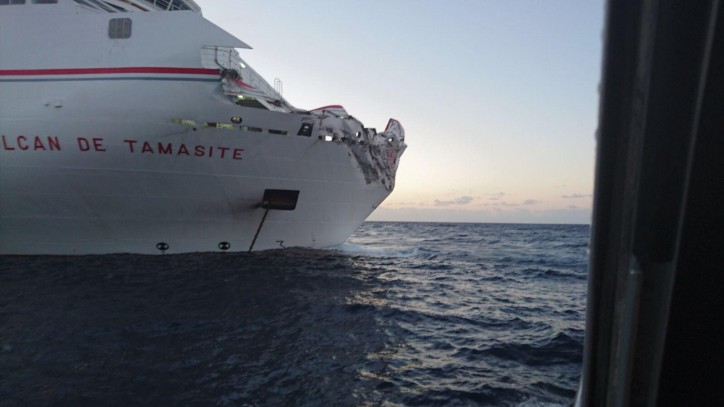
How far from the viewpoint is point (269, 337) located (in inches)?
270

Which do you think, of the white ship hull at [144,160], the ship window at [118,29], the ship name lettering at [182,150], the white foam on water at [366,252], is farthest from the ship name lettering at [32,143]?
the white foam on water at [366,252]

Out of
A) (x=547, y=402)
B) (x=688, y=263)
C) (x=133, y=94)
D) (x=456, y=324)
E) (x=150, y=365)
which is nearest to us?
(x=688, y=263)

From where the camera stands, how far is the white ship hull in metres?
12.2

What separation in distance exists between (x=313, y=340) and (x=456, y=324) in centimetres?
336

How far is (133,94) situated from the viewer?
12.2 metres

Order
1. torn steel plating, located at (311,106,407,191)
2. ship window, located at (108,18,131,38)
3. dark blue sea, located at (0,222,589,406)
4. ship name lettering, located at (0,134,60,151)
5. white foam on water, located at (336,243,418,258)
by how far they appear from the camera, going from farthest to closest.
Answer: white foam on water, located at (336,243,418,258) → torn steel plating, located at (311,106,407,191) → ship window, located at (108,18,131,38) → ship name lettering, located at (0,134,60,151) → dark blue sea, located at (0,222,589,406)

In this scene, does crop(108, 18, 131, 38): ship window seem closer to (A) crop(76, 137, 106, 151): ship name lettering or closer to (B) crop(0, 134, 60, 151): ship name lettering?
(A) crop(76, 137, 106, 151): ship name lettering

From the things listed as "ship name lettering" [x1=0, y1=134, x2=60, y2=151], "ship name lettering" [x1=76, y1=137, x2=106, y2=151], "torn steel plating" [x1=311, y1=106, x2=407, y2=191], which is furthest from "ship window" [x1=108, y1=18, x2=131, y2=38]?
"torn steel plating" [x1=311, y1=106, x2=407, y2=191]

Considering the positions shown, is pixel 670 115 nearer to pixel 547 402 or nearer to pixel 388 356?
pixel 547 402

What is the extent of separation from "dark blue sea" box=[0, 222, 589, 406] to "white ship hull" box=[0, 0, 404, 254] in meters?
1.35

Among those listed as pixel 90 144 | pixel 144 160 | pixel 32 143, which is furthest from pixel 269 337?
pixel 32 143

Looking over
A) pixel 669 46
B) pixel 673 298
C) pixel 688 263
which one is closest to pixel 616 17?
pixel 669 46

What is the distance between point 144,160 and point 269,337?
8.92 m

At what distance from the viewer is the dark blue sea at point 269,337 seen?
4938 millimetres
